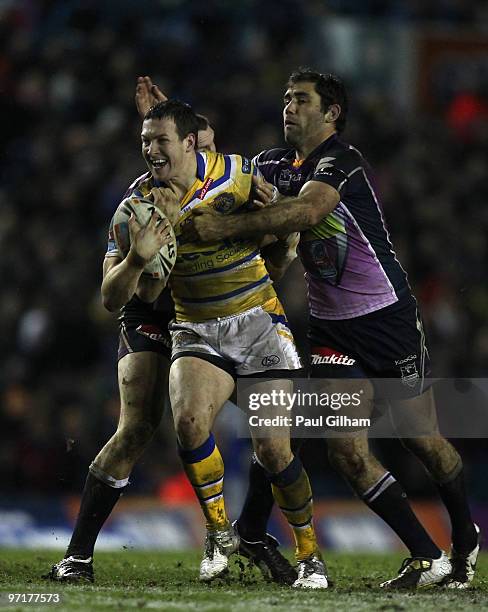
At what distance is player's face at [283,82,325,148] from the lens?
24.0 ft

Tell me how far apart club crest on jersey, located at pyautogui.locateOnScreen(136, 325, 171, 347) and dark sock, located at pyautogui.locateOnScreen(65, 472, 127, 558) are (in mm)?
823

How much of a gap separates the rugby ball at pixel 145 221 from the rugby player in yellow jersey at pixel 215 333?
252 millimetres

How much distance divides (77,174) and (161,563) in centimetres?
700

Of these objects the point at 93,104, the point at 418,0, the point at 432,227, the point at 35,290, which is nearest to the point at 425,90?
the point at 418,0

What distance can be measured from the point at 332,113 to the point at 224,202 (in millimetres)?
894

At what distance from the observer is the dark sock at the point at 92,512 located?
7000 mm

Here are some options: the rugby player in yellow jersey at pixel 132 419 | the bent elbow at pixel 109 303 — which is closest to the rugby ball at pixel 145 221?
the rugby player in yellow jersey at pixel 132 419

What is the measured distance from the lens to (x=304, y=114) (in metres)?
7.31

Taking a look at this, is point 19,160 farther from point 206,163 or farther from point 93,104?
point 206,163

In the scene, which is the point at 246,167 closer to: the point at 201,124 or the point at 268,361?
the point at 201,124

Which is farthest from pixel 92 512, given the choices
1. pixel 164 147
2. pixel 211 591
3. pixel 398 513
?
pixel 164 147

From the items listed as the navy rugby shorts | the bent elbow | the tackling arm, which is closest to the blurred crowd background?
the tackling arm

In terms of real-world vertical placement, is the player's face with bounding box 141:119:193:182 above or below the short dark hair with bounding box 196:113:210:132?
below

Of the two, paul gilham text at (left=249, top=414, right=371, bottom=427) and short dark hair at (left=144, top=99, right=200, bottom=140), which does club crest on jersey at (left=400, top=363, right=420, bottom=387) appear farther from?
short dark hair at (left=144, top=99, right=200, bottom=140)
